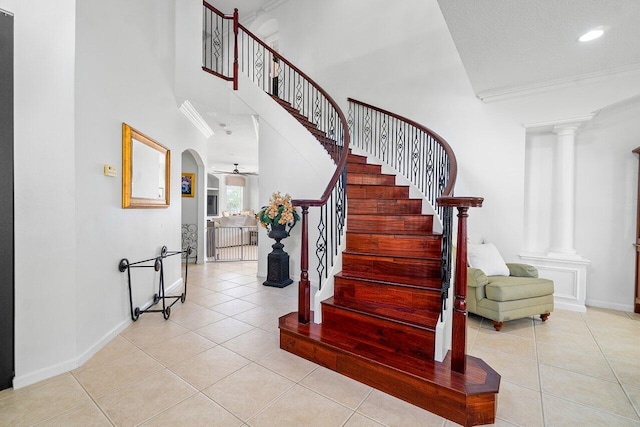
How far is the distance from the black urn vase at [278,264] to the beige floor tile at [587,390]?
3240 mm

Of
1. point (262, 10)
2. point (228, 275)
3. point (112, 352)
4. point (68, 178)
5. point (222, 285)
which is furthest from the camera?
point (262, 10)

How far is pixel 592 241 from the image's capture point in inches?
146

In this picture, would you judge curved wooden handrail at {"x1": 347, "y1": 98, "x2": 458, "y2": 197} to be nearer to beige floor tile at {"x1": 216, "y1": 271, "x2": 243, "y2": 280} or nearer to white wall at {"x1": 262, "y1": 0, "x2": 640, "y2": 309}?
white wall at {"x1": 262, "y1": 0, "x2": 640, "y2": 309}

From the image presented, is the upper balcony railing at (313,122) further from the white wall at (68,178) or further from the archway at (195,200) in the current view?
the archway at (195,200)

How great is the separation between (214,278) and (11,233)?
3188 millimetres

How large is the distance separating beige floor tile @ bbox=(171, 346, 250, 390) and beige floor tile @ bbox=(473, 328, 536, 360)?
2.17m

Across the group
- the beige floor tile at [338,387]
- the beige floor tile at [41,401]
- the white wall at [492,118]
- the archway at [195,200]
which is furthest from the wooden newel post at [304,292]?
the archway at [195,200]

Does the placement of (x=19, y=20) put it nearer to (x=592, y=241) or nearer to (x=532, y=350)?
(x=532, y=350)

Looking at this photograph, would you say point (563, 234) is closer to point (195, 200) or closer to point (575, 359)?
point (575, 359)

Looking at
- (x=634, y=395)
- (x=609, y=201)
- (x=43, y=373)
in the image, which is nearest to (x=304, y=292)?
(x=43, y=373)

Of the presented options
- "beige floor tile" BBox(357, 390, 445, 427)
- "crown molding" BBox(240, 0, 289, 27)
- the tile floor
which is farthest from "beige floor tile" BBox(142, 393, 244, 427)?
"crown molding" BBox(240, 0, 289, 27)

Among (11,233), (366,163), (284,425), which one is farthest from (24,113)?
(366,163)

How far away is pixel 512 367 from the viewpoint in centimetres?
223

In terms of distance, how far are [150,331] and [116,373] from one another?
0.73m
